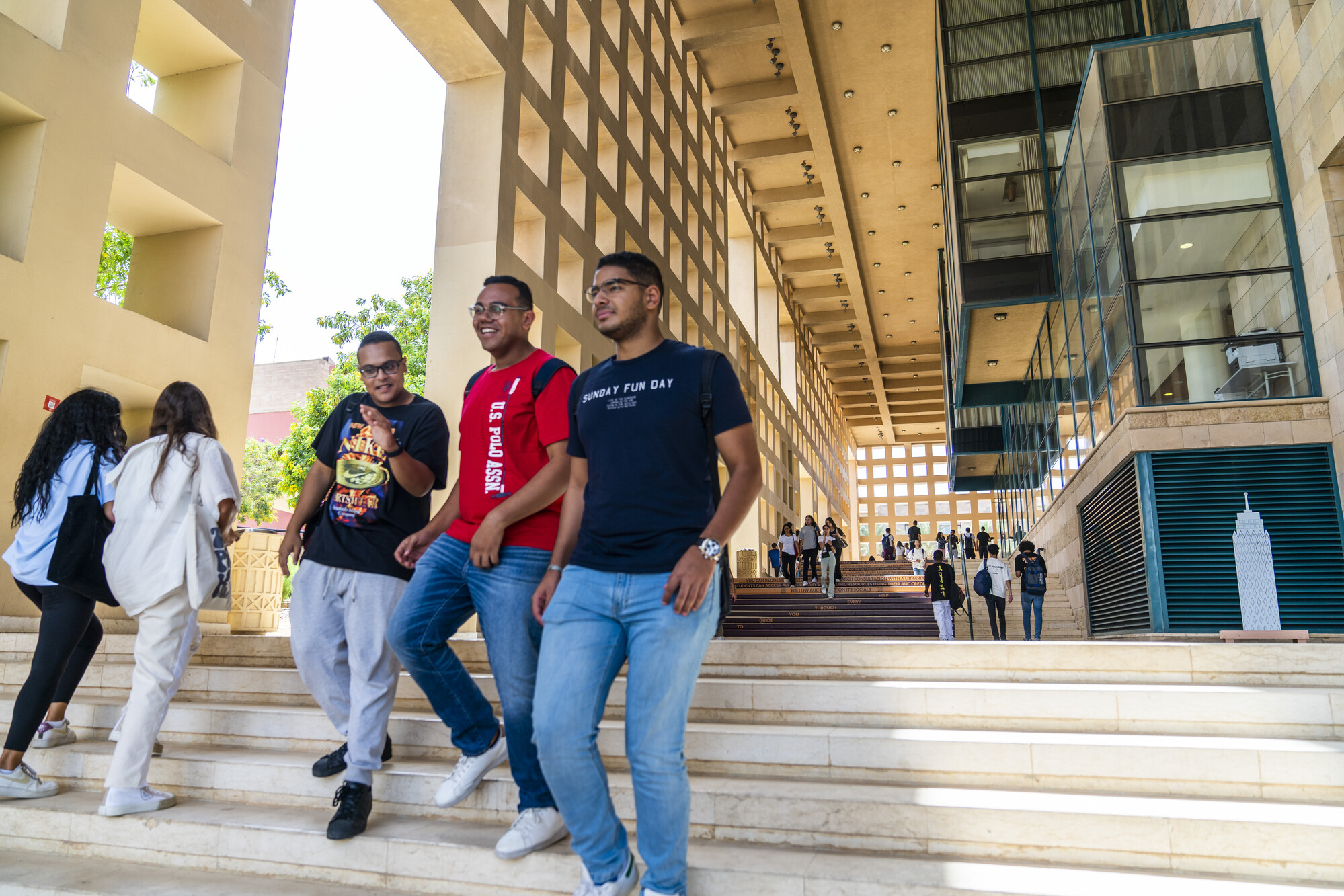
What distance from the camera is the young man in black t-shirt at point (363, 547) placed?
3.36m

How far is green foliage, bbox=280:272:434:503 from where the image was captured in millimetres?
25797

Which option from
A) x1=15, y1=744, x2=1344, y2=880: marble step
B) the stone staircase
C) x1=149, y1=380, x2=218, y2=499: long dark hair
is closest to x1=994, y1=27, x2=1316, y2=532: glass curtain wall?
the stone staircase

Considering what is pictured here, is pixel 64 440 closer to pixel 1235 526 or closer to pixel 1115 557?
pixel 1235 526

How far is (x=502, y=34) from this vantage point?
13.5 metres

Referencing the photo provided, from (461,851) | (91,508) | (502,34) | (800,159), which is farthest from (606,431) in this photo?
(800,159)

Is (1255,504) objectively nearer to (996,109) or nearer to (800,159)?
(996,109)

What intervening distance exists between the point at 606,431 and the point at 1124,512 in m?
10.8

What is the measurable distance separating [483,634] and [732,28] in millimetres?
24436

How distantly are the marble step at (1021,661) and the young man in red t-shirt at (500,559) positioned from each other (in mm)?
1423

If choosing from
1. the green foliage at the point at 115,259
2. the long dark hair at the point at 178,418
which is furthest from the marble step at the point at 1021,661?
the green foliage at the point at 115,259

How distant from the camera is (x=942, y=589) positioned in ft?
39.4

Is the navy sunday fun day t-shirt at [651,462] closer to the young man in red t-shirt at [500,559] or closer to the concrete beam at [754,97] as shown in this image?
the young man in red t-shirt at [500,559]

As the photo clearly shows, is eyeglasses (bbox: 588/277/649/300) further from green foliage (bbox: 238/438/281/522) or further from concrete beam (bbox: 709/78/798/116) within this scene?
green foliage (bbox: 238/438/281/522)

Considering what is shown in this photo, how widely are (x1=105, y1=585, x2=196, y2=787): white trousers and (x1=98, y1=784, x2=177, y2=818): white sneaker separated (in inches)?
1.0
